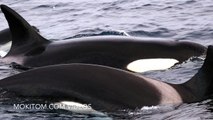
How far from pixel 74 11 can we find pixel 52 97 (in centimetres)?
1600

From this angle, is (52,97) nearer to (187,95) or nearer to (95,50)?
(187,95)

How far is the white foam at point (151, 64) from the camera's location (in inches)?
415

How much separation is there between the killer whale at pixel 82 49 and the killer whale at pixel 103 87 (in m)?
2.91

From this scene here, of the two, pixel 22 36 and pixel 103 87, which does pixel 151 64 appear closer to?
pixel 22 36

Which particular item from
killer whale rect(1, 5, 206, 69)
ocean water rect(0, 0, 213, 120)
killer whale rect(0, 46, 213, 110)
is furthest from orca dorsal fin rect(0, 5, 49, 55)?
killer whale rect(0, 46, 213, 110)

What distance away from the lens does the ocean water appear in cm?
721

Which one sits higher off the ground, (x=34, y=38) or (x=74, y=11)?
(x=74, y=11)

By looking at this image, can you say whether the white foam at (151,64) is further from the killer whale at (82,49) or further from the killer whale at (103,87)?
the killer whale at (103,87)

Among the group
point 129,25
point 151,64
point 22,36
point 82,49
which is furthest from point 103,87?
point 129,25

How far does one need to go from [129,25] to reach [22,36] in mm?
7665

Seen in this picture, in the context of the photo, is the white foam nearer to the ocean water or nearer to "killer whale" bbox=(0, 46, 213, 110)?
the ocean water

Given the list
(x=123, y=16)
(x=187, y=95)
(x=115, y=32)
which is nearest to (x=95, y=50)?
(x=187, y=95)

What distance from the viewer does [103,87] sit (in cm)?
714

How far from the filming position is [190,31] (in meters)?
15.8
